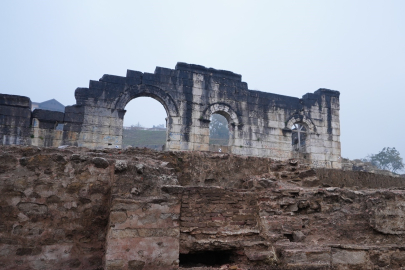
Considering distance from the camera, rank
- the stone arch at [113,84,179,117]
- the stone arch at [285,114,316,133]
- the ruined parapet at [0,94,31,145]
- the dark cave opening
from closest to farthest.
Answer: the dark cave opening
the ruined parapet at [0,94,31,145]
the stone arch at [113,84,179,117]
the stone arch at [285,114,316,133]

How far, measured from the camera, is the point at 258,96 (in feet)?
46.9

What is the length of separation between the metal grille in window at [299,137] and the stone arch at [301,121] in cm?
32

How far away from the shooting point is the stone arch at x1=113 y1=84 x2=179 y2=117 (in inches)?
465

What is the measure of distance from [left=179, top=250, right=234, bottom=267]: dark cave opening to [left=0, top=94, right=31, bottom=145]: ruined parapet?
829 centimetres

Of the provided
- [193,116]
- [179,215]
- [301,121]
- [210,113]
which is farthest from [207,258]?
[301,121]

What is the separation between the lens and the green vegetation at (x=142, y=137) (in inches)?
1670

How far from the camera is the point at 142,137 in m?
46.5

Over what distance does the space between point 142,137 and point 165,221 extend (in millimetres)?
43125

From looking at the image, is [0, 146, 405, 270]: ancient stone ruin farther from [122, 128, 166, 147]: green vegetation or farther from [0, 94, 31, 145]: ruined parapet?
[122, 128, 166, 147]: green vegetation

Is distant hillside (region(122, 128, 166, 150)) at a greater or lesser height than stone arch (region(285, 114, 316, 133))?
greater

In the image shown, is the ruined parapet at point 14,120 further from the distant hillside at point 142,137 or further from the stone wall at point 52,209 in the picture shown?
the distant hillside at point 142,137

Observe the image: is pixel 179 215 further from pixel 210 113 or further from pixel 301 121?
pixel 301 121

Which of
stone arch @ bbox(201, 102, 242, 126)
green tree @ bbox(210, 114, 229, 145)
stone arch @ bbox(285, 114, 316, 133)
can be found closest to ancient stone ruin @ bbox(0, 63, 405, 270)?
stone arch @ bbox(201, 102, 242, 126)

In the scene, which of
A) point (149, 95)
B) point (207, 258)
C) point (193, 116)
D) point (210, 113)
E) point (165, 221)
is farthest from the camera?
point (210, 113)
